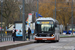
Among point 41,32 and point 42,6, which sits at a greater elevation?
point 42,6

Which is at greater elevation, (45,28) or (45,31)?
(45,28)

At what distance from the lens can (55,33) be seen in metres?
30.5

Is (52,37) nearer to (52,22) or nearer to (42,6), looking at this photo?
(52,22)

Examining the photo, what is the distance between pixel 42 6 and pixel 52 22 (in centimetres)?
3937

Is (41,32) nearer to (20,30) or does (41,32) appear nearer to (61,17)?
(20,30)

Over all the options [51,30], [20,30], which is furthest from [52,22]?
[20,30]

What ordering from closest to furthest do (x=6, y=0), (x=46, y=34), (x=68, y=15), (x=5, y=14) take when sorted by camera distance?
(x=46, y=34), (x=6, y=0), (x=5, y=14), (x=68, y=15)

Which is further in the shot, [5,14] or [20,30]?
[5,14]

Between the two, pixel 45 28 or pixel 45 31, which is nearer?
pixel 45 31

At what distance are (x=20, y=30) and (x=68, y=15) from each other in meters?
43.1

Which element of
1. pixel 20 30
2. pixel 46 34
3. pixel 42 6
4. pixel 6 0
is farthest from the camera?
pixel 42 6

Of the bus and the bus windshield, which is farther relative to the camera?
the bus windshield

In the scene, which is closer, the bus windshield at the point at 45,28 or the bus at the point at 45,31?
the bus at the point at 45,31

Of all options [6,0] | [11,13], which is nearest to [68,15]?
[11,13]
